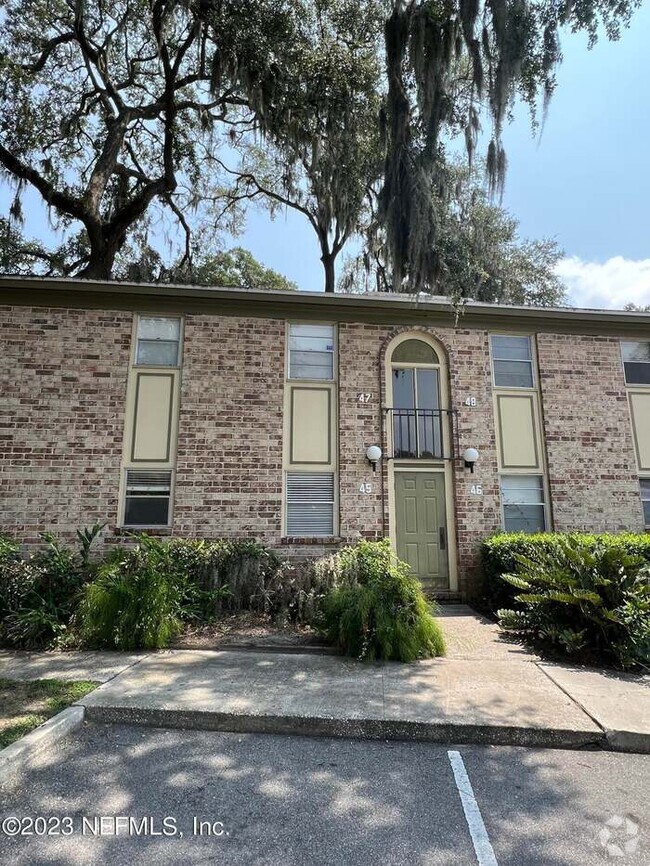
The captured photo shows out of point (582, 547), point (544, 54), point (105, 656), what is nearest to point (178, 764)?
point (105, 656)

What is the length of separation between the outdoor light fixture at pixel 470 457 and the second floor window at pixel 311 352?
2740 mm

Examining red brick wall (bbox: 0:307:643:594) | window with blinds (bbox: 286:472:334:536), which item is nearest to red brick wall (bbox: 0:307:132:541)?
red brick wall (bbox: 0:307:643:594)

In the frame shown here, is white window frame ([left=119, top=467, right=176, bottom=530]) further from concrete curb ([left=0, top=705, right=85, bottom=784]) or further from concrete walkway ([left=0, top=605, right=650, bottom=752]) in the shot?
concrete curb ([left=0, top=705, right=85, bottom=784])

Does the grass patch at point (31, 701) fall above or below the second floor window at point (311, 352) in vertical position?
below

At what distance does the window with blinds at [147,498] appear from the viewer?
Result: 8.38m

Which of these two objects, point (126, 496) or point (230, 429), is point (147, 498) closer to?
point (126, 496)

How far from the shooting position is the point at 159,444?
8.59m

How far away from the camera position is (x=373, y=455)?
28.8 ft

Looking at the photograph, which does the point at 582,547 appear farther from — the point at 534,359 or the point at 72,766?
the point at 72,766

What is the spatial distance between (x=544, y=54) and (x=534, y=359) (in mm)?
4820

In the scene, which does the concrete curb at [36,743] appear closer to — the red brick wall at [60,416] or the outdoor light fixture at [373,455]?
the red brick wall at [60,416]

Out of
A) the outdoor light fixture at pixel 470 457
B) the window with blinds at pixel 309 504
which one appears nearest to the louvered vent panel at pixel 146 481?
the window with blinds at pixel 309 504

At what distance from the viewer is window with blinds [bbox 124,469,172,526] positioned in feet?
27.5

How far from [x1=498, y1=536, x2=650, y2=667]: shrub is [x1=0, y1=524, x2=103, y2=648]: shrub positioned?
218 inches
